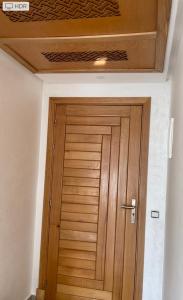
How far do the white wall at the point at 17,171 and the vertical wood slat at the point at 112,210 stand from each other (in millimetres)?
722

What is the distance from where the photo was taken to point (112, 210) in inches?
104

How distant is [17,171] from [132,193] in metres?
1.02

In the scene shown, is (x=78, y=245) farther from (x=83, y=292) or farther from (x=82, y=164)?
(x=82, y=164)

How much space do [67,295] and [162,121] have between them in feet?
6.01

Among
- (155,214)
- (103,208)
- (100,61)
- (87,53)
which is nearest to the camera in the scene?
(87,53)

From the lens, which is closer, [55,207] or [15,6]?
[15,6]

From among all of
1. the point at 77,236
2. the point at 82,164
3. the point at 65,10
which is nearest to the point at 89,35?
the point at 65,10

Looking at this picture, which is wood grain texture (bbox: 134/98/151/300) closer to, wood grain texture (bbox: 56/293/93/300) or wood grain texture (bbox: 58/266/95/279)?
wood grain texture (bbox: 58/266/95/279)

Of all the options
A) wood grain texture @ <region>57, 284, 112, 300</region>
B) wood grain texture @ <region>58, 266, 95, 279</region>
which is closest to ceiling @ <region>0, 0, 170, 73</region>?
wood grain texture @ <region>58, 266, 95, 279</region>

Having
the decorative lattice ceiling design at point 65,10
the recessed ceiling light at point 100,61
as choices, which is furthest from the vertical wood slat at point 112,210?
the decorative lattice ceiling design at point 65,10

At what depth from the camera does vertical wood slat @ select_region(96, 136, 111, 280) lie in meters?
2.62

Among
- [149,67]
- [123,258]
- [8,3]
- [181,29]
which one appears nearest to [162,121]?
[149,67]

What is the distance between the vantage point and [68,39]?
1755 millimetres

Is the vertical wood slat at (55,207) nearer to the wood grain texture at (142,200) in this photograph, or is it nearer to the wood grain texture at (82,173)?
the wood grain texture at (82,173)
